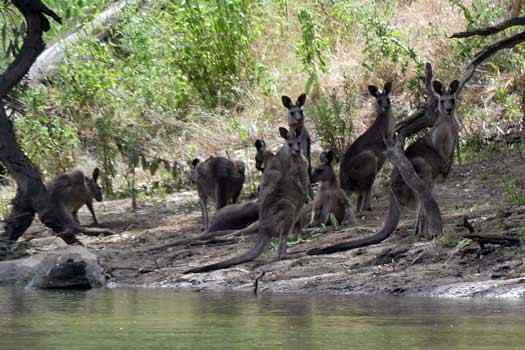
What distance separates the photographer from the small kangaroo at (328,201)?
13.7m

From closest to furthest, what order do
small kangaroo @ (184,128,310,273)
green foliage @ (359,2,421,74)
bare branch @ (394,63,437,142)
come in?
small kangaroo @ (184,128,310,273) < bare branch @ (394,63,437,142) < green foliage @ (359,2,421,74)

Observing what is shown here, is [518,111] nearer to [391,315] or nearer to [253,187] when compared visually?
[253,187]

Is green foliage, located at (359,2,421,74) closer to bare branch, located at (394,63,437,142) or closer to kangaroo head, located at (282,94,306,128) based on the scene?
kangaroo head, located at (282,94,306,128)

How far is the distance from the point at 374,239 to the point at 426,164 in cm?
101

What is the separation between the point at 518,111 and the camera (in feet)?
54.4

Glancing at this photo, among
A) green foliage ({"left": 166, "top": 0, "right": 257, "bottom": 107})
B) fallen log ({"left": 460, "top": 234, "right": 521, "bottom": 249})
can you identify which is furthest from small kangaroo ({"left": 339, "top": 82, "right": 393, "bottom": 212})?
green foliage ({"left": 166, "top": 0, "right": 257, "bottom": 107})

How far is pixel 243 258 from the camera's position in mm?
11875

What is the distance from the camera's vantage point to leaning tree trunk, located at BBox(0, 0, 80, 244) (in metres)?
13.8

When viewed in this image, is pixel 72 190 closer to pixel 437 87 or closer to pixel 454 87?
pixel 437 87

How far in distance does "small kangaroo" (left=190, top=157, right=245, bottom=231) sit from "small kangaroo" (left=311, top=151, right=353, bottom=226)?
64.4 inches

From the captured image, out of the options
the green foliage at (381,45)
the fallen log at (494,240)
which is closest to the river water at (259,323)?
the fallen log at (494,240)

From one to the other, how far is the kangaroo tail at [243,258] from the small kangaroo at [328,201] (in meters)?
1.64

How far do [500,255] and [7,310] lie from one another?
12.8ft

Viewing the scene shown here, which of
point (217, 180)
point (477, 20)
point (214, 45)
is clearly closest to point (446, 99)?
point (217, 180)
